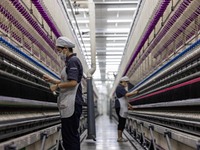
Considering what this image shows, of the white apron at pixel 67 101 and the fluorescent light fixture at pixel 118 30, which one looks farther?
the fluorescent light fixture at pixel 118 30

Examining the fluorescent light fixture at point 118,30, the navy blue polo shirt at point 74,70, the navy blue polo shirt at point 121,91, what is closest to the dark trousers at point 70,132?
the navy blue polo shirt at point 74,70

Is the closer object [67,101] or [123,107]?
[67,101]

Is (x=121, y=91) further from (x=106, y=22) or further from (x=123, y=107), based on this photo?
(x=106, y=22)

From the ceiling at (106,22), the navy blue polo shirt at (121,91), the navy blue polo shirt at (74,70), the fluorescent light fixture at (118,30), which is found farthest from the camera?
the fluorescent light fixture at (118,30)

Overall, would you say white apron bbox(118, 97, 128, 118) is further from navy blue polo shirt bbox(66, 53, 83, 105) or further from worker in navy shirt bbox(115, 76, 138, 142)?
navy blue polo shirt bbox(66, 53, 83, 105)

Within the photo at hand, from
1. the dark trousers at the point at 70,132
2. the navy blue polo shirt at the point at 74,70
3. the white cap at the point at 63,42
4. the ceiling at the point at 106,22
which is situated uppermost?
the ceiling at the point at 106,22

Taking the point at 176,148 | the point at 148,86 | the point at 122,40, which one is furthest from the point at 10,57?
the point at 122,40

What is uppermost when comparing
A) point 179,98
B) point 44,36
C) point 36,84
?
point 44,36

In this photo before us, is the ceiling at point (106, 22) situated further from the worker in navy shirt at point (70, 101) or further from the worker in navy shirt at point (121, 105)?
the worker in navy shirt at point (70, 101)

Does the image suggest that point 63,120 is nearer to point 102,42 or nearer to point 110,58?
point 102,42

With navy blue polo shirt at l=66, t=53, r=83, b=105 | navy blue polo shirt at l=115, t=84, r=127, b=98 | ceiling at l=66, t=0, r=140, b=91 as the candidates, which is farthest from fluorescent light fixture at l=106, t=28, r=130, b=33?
navy blue polo shirt at l=66, t=53, r=83, b=105

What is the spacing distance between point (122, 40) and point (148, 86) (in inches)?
268

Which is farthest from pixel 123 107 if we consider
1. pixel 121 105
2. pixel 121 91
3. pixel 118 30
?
pixel 118 30

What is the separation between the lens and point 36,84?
10.0ft
